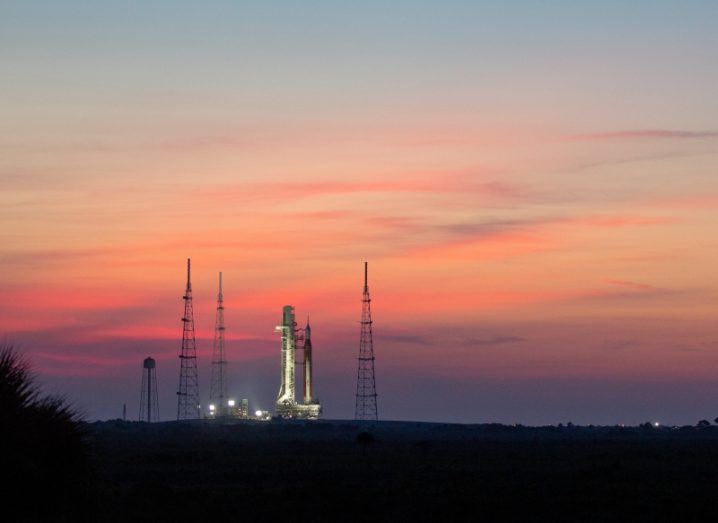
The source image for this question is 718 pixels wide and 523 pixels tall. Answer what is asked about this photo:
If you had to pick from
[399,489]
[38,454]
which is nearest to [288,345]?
[399,489]

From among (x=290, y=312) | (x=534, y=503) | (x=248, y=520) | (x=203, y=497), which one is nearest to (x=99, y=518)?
(x=248, y=520)

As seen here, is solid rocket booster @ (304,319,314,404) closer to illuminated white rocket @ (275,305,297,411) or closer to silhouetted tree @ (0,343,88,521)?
illuminated white rocket @ (275,305,297,411)

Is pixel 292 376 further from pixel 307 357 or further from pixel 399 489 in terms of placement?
pixel 399 489

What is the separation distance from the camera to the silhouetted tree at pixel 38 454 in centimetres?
2611

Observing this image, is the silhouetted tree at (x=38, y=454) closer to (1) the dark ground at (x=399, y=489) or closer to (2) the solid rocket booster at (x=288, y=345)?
(1) the dark ground at (x=399, y=489)

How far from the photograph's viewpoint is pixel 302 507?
3909 cm

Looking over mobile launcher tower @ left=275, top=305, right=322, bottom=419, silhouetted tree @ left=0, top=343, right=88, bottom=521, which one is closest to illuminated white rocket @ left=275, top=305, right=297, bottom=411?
mobile launcher tower @ left=275, top=305, right=322, bottom=419

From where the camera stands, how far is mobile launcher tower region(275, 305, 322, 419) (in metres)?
185

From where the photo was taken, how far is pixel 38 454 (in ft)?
89.5

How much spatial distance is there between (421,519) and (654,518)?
286 inches

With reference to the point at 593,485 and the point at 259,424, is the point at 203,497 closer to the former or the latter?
the point at 593,485

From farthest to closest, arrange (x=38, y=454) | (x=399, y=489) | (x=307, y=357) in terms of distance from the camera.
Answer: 1. (x=307, y=357)
2. (x=399, y=489)
3. (x=38, y=454)

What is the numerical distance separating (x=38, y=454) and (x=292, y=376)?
160571mm

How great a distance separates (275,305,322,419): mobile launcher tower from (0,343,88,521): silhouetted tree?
15523cm
